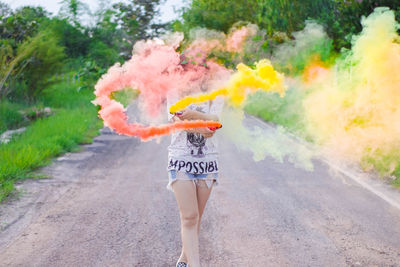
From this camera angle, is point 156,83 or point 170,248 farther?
point 170,248

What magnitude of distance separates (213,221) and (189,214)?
77.8 inches

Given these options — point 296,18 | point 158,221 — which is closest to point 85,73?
point 296,18

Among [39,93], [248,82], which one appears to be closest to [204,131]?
[248,82]

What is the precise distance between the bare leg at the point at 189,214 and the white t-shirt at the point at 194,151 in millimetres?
154

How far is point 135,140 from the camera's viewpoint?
14.5 meters

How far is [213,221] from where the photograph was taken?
6.05 m

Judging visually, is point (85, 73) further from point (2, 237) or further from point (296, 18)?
point (2, 237)

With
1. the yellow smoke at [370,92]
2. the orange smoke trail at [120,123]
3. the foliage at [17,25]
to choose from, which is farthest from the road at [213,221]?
the foliage at [17,25]

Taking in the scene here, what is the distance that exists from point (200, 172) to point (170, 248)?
1308mm

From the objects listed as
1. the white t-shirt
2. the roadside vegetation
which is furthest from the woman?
the roadside vegetation

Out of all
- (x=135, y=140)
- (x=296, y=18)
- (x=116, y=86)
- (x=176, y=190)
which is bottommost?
(x=135, y=140)

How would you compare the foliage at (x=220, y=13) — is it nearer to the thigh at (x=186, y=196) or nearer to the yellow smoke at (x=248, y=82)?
the yellow smoke at (x=248, y=82)

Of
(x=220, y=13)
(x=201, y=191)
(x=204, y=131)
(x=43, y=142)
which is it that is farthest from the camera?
(x=220, y=13)

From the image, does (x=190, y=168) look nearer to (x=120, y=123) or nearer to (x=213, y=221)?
(x=120, y=123)
